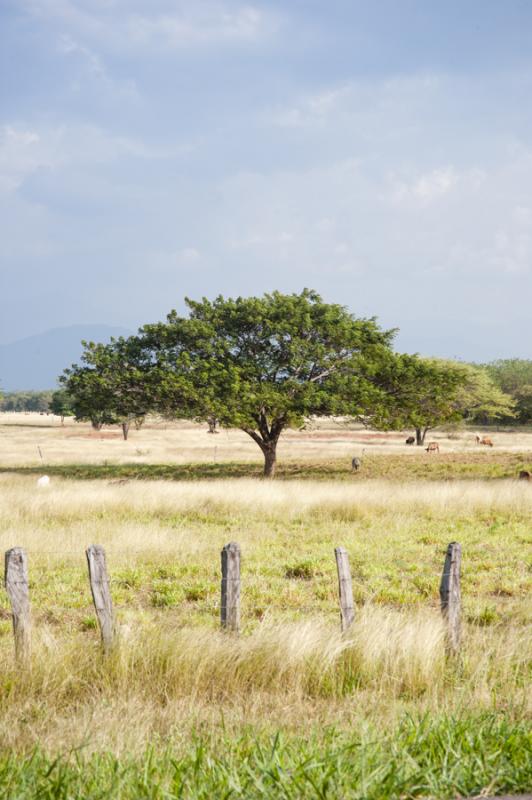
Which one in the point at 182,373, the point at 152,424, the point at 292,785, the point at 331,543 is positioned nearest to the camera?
the point at 292,785

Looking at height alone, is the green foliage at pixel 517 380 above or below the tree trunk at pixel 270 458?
above

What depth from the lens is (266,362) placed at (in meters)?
31.8

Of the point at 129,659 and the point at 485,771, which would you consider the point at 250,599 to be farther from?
the point at 485,771

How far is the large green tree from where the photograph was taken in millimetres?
29594

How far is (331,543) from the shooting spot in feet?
49.2

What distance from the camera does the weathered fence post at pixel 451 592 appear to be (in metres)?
7.41

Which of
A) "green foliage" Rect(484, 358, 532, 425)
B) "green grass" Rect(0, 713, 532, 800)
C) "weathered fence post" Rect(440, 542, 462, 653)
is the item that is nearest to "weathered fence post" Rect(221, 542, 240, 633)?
"weathered fence post" Rect(440, 542, 462, 653)

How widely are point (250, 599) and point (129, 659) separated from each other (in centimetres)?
377

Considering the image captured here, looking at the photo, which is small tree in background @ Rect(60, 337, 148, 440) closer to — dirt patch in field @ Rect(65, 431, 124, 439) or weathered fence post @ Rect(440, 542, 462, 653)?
weathered fence post @ Rect(440, 542, 462, 653)

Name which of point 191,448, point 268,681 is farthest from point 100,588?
point 191,448

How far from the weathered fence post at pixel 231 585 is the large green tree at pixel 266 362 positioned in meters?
21.1

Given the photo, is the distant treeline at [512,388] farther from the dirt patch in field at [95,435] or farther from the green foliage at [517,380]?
the dirt patch in field at [95,435]

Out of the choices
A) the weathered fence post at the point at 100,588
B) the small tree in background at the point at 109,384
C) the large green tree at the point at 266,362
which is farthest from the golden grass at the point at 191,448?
the weathered fence post at the point at 100,588

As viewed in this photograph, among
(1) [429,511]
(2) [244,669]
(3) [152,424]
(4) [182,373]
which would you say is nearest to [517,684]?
(2) [244,669]
